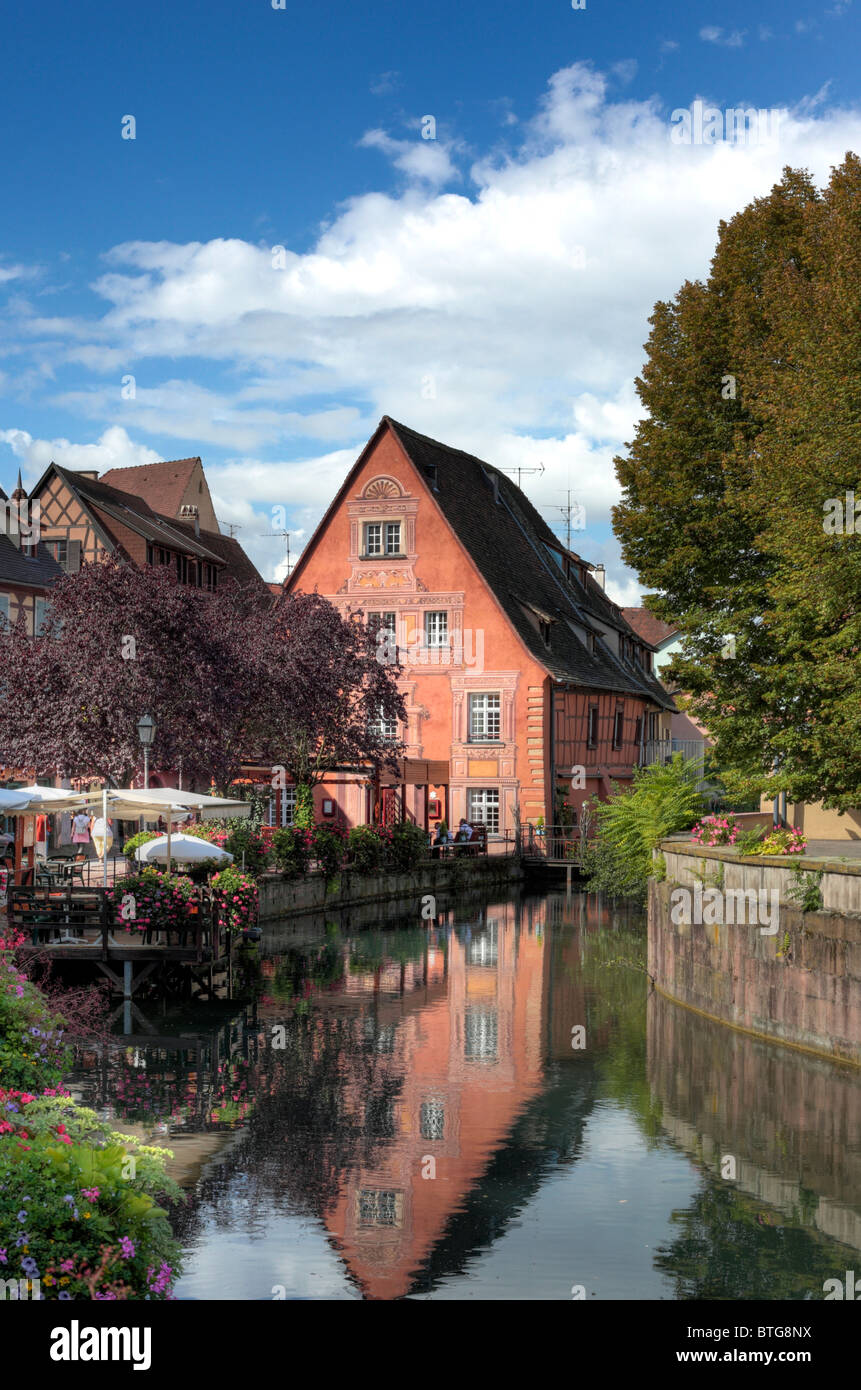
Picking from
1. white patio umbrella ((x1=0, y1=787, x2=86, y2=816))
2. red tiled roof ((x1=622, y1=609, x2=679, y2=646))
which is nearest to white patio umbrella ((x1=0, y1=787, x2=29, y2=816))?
white patio umbrella ((x1=0, y1=787, x2=86, y2=816))

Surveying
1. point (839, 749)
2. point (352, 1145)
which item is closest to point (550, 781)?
point (839, 749)

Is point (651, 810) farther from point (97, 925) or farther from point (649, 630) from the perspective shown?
point (649, 630)

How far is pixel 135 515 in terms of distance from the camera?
198 ft

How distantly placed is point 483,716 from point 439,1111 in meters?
36.3

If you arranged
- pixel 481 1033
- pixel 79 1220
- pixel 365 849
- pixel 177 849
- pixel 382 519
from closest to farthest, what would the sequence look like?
pixel 79 1220
pixel 481 1033
pixel 177 849
pixel 365 849
pixel 382 519

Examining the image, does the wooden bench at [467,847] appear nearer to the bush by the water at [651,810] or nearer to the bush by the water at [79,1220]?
the bush by the water at [651,810]

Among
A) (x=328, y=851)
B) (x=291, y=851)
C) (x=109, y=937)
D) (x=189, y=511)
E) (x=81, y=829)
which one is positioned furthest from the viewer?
(x=189, y=511)

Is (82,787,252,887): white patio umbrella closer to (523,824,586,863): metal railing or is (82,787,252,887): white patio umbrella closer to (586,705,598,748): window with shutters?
(523,824,586,863): metal railing

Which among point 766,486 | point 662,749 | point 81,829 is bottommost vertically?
point 81,829

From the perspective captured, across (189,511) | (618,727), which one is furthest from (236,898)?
(189,511)

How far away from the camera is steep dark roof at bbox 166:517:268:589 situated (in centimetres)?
6912

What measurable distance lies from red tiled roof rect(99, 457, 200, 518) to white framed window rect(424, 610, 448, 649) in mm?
23340

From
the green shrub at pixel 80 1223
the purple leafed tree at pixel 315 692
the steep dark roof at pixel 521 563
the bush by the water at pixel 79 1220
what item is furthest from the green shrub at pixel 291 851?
the green shrub at pixel 80 1223
